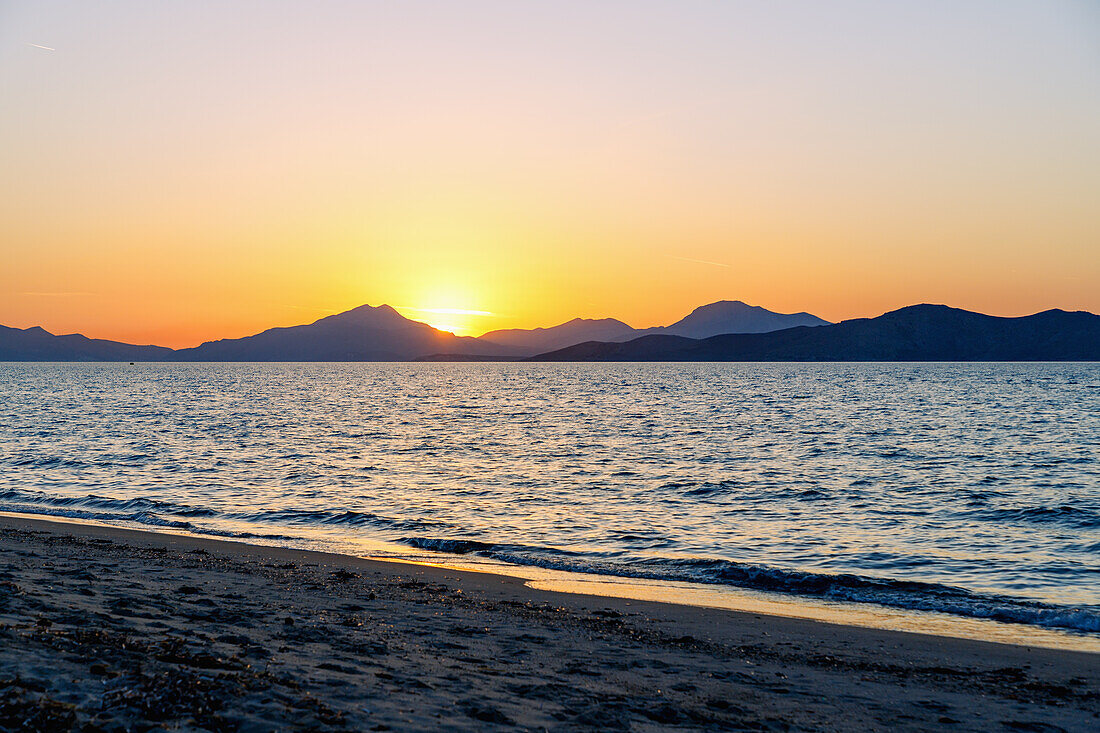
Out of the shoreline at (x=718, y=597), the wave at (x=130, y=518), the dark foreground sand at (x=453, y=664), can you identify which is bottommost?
the wave at (x=130, y=518)

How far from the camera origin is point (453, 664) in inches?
355

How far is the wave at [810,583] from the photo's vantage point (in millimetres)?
13328

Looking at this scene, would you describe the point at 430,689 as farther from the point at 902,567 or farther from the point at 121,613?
the point at 902,567

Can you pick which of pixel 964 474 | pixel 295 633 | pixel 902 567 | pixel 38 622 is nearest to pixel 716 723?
pixel 295 633

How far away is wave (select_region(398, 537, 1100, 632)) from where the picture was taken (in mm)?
A: 13328

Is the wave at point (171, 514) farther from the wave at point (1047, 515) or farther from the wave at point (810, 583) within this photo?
the wave at point (1047, 515)

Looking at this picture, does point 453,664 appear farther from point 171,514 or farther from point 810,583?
point 171,514

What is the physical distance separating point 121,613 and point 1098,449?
155ft

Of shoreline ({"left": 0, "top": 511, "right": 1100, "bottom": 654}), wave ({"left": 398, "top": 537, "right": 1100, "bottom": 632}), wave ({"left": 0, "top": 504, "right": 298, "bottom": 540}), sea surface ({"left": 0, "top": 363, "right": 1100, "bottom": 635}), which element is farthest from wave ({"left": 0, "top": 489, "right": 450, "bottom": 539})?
wave ({"left": 398, "top": 537, "right": 1100, "bottom": 632})

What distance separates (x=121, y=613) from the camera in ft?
33.2

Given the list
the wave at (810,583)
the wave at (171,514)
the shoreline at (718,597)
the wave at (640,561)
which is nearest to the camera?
the shoreline at (718,597)

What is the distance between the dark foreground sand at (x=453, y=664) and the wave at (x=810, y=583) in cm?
233

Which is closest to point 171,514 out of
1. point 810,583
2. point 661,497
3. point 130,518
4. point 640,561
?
point 130,518

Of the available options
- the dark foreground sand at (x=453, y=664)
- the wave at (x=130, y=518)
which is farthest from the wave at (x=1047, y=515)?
the wave at (x=130, y=518)
